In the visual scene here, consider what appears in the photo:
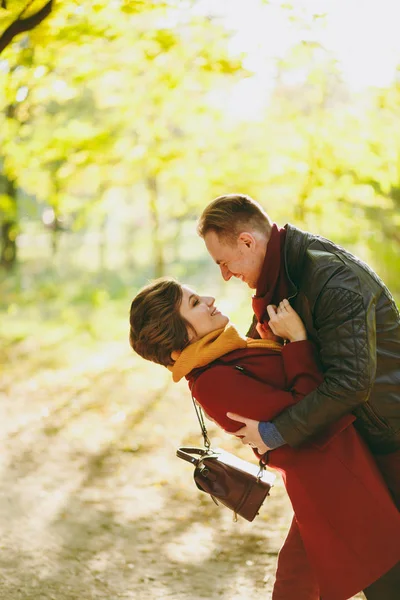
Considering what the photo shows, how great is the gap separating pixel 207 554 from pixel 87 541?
83 cm

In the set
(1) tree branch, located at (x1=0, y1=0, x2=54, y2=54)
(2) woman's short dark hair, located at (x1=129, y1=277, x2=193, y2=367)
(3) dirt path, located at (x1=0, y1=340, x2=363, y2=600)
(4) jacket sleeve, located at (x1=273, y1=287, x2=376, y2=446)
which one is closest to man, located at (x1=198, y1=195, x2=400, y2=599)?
(4) jacket sleeve, located at (x1=273, y1=287, x2=376, y2=446)

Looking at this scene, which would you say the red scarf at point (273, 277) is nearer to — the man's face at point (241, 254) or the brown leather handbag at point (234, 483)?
the man's face at point (241, 254)

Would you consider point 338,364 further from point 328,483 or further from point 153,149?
point 153,149

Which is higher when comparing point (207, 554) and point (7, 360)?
point (207, 554)

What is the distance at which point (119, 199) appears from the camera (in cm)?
1195

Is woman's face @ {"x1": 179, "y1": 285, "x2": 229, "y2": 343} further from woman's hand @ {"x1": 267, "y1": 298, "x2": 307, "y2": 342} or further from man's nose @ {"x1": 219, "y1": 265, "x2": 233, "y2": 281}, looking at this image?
woman's hand @ {"x1": 267, "y1": 298, "x2": 307, "y2": 342}

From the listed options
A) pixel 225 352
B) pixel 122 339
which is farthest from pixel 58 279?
pixel 225 352

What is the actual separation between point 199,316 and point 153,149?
6.56 meters

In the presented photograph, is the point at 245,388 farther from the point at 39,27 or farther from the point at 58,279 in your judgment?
the point at 58,279

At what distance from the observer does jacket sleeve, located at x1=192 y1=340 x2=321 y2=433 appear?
2.45 m

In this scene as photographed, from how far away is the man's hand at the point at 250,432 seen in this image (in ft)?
8.10

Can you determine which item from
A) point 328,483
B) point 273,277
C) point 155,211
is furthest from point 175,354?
point 155,211

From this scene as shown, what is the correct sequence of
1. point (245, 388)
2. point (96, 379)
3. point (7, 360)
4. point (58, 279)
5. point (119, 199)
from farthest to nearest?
point (58, 279) → point (119, 199) → point (7, 360) → point (96, 379) → point (245, 388)

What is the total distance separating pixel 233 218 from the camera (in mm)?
2621
